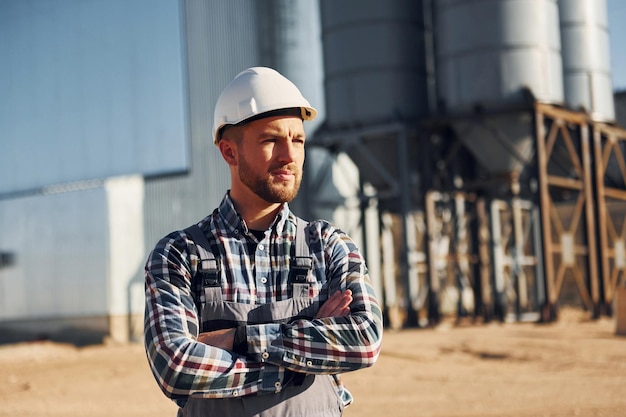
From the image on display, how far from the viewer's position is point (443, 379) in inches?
462

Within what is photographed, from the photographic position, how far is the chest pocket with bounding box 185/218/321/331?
9.25 ft

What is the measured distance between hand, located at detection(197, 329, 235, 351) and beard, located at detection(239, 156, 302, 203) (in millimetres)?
463

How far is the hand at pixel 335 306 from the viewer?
2895 mm

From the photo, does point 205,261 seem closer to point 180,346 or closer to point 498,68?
point 180,346

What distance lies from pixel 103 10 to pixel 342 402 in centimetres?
2369

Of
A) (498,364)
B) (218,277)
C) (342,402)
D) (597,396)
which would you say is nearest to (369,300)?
(342,402)

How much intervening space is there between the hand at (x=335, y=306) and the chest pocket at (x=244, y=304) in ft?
0.09

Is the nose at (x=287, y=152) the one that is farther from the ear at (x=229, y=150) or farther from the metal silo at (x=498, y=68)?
the metal silo at (x=498, y=68)

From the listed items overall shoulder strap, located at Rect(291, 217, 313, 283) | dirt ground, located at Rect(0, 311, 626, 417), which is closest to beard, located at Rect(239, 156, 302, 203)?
overall shoulder strap, located at Rect(291, 217, 313, 283)


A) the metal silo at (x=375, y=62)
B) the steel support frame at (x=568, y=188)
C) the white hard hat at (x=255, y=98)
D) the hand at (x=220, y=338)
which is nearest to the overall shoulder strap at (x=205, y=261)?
the hand at (x=220, y=338)

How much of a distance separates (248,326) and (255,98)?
29.2 inches

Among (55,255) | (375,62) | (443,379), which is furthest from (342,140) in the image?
(443,379)

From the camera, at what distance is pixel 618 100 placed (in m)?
28.4

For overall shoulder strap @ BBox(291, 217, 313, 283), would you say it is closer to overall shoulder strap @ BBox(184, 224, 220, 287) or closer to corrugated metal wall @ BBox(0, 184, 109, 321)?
overall shoulder strap @ BBox(184, 224, 220, 287)
